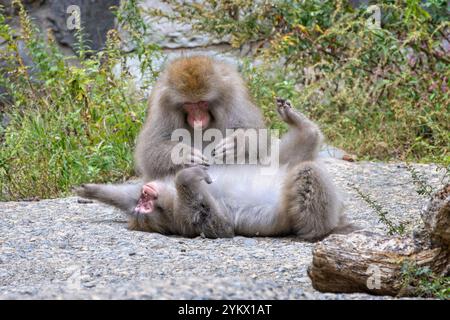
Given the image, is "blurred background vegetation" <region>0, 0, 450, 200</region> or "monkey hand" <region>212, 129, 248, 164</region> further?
"blurred background vegetation" <region>0, 0, 450, 200</region>

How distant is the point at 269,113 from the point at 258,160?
2508mm

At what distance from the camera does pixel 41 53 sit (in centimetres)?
840

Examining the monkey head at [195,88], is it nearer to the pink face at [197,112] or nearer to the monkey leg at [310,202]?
the pink face at [197,112]

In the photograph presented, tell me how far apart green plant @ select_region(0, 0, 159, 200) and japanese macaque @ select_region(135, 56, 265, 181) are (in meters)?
1.77

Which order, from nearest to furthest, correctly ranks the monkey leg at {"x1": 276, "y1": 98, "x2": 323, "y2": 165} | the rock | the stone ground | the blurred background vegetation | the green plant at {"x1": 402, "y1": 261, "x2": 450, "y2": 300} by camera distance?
the stone ground, the green plant at {"x1": 402, "y1": 261, "x2": 450, "y2": 300}, the monkey leg at {"x1": 276, "y1": 98, "x2": 323, "y2": 165}, the blurred background vegetation, the rock

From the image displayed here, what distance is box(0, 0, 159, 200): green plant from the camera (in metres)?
7.69

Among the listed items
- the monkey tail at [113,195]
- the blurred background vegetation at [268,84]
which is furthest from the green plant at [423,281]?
the blurred background vegetation at [268,84]

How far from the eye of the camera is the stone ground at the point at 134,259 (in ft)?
11.5

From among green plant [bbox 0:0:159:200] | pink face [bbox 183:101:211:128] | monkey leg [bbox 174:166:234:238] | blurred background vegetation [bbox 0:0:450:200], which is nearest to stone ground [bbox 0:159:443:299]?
monkey leg [bbox 174:166:234:238]

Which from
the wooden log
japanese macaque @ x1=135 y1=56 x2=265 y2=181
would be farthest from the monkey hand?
the wooden log

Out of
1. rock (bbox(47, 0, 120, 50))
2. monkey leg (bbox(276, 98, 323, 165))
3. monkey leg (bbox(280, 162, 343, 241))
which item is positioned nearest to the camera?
monkey leg (bbox(280, 162, 343, 241))

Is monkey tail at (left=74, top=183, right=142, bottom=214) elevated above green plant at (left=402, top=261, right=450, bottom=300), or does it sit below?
below

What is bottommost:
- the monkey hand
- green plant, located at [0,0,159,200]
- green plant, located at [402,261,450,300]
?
green plant, located at [0,0,159,200]

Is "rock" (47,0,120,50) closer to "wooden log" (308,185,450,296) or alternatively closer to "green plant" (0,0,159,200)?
"green plant" (0,0,159,200)
